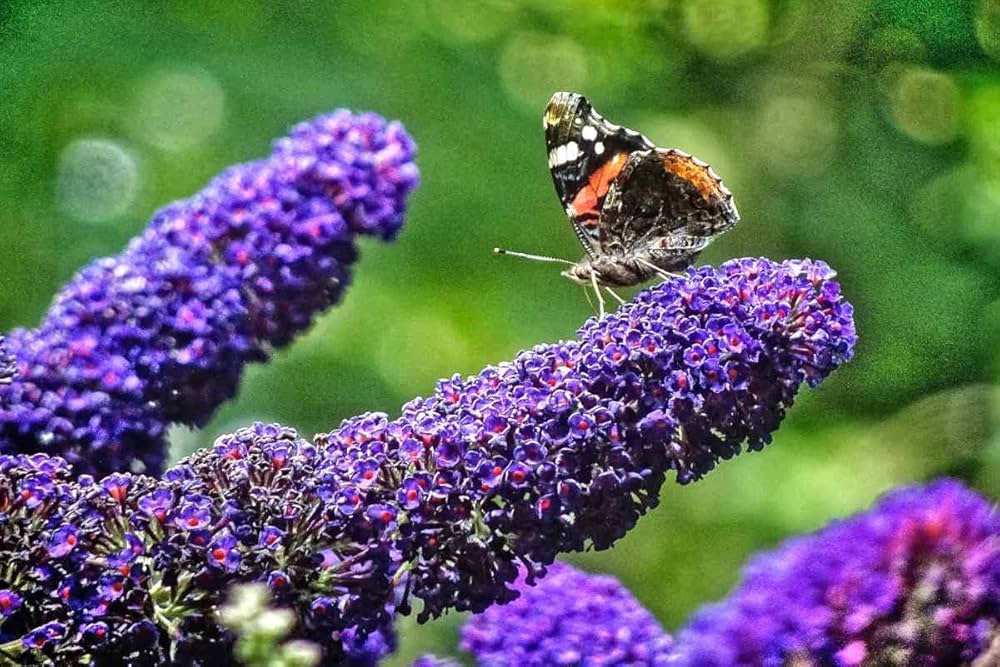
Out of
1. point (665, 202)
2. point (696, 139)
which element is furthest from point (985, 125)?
point (665, 202)

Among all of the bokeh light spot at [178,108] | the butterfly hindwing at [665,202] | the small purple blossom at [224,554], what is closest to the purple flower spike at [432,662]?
the small purple blossom at [224,554]

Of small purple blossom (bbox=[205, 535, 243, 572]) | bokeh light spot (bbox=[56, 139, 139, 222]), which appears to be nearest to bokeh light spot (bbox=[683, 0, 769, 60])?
bokeh light spot (bbox=[56, 139, 139, 222])

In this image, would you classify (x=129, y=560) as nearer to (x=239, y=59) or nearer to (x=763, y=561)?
(x=763, y=561)

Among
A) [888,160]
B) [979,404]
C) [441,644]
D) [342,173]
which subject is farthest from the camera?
[888,160]

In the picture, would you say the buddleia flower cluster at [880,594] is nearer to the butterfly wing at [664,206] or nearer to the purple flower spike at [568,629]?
the purple flower spike at [568,629]

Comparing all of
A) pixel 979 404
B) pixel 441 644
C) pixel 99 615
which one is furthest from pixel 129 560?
pixel 979 404

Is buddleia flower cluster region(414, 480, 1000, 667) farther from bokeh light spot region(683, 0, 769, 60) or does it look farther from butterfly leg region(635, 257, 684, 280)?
bokeh light spot region(683, 0, 769, 60)
